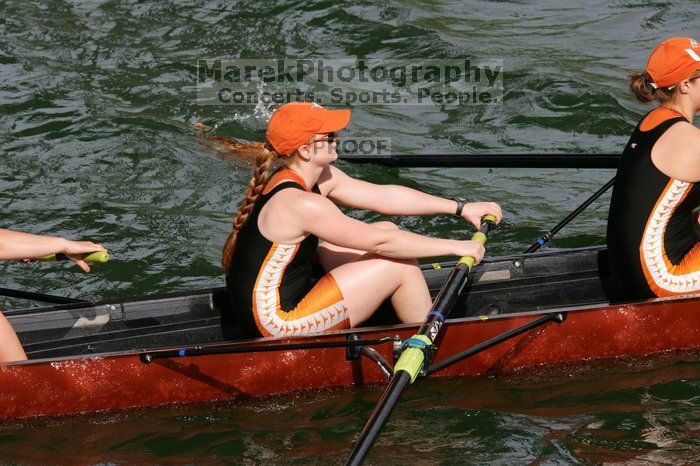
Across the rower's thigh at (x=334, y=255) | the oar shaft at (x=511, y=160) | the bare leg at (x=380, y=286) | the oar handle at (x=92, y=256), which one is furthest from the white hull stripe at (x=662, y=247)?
the oar handle at (x=92, y=256)

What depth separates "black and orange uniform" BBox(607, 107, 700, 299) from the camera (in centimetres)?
588

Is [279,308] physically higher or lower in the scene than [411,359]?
lower

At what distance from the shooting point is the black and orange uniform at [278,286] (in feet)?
18.6

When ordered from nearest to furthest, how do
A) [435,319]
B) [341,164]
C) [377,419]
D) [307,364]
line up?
1. [377,419]
2. [435,319]
3. [307,364]
4. [341,164]

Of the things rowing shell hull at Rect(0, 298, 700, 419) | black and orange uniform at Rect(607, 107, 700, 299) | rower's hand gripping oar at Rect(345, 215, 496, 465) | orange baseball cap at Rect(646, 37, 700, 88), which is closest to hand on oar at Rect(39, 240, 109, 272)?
rowing shell hull at Rect(0, 298, 700, 419)

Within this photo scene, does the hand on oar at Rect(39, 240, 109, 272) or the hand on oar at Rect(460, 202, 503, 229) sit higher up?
the hand on oar at Rect(460, 202, 503, 229)

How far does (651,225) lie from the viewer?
236 inches

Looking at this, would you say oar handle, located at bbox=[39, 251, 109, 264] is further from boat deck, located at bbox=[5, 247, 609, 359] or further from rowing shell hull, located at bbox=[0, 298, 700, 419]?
boat deck, located at bbox=[5, 247, 609, 359]

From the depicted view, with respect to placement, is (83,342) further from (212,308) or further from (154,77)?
(154,77)

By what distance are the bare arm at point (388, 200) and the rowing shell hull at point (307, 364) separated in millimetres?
787

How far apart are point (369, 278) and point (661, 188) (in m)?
1.78

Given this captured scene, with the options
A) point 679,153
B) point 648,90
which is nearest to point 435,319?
point 679,153

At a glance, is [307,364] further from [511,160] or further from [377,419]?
[511,160]

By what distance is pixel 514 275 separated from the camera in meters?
6.97
